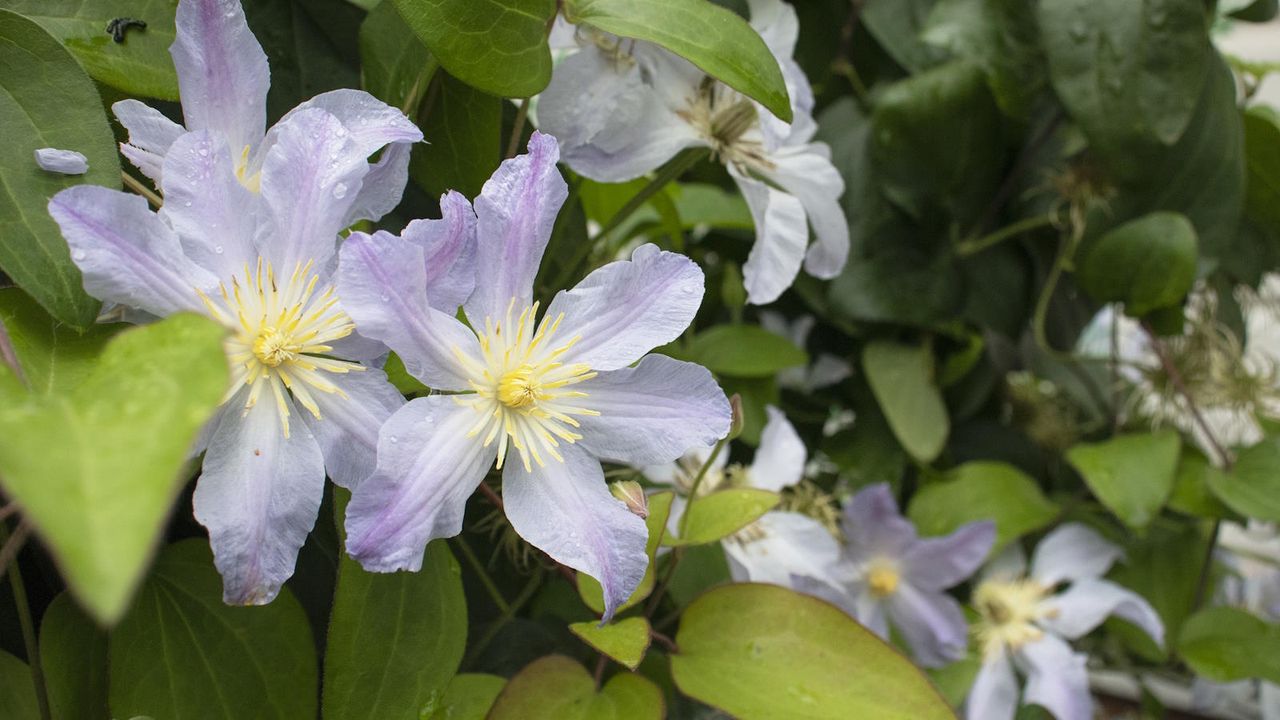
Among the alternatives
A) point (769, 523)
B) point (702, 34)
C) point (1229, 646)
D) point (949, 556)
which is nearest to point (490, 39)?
point (702, 34)

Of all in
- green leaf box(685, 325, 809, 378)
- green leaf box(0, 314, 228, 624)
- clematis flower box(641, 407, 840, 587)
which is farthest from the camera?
green leaf box(685, 325, 809, 378)

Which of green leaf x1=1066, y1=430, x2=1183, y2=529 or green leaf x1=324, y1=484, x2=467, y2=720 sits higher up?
green leaf x1=324, y1=484, x2=467, y2=720

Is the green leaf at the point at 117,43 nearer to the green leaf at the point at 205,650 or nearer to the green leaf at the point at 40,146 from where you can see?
the green leaf at the point at 40,146

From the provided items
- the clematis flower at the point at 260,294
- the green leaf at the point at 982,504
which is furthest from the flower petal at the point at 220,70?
the green leaf at the point at 982,504

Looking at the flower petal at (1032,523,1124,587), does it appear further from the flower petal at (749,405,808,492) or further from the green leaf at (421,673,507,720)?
the green leaf at (421,673,507,720)

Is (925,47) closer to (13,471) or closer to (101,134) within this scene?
(101,134)

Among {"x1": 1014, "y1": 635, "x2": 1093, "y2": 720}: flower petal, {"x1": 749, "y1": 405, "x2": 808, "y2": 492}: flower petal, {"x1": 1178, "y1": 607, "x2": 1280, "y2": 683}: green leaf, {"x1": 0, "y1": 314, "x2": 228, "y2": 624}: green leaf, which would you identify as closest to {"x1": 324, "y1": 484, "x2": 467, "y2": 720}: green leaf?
{"x1": 0, "y1": 314, "x2": 228, "y2": 624}: green leaf
